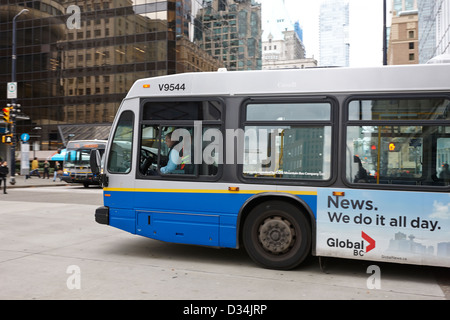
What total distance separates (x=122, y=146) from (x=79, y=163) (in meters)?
19.5

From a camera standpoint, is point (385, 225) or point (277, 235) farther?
point (277, 235)

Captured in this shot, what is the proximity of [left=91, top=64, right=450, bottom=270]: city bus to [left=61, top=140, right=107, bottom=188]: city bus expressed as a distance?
62.3ft

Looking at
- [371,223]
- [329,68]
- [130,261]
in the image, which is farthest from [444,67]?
[130,261]

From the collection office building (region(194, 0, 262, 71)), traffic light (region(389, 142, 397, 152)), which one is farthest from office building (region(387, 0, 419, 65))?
traffic light (region(389, 142, 397, 152))

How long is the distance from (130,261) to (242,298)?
7.91 feet

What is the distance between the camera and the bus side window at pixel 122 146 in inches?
269

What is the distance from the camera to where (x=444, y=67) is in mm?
5371

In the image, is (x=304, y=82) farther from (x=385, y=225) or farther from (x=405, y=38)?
(x=405, y=38)

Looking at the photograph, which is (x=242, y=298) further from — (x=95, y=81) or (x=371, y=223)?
(x=95, y=81)

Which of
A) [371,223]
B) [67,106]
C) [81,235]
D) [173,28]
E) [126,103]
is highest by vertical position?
[173,28]

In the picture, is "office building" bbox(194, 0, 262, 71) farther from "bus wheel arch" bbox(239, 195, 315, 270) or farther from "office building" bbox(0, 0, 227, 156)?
"bus wheel arch" bbox(239, 195, 315, 270)

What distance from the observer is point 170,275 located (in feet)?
18.3

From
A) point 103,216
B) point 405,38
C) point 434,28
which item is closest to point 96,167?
point 103,216

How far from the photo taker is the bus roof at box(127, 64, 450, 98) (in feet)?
17.9
